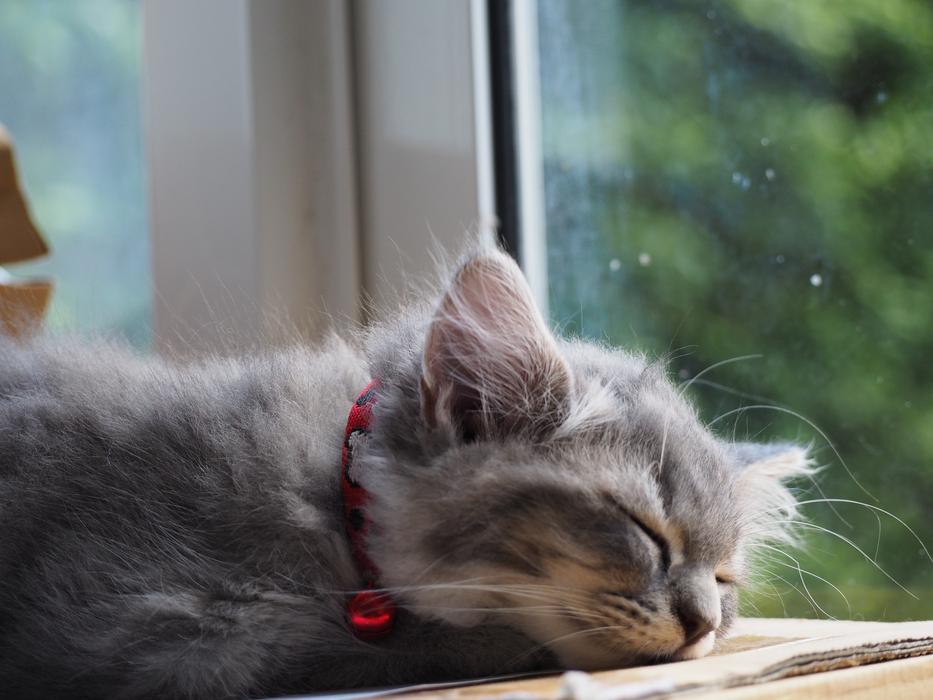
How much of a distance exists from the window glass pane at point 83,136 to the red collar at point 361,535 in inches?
56.8

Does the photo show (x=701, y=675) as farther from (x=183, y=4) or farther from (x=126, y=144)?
(x=126, y=144)

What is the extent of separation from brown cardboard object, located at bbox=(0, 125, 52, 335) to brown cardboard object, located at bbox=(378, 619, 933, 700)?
3.56 ft

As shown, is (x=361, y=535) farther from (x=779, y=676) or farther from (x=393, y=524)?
(x=779, y=676)

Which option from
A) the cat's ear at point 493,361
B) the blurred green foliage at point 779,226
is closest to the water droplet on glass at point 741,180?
the blurred green foliage at point 779,226

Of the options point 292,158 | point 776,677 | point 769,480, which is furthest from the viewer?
point 292,158

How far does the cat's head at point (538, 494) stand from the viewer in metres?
1.00

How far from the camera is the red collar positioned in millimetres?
1047

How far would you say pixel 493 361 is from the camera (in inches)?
43.6

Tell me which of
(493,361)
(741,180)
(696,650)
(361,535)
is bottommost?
(696,650)

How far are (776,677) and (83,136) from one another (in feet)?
7.13

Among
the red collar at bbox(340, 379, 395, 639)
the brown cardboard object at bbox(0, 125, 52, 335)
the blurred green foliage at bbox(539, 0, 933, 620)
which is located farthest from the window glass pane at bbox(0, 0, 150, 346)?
the red collar at bbox(340, 379, 395, 639)

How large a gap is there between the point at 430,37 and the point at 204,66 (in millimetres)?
484

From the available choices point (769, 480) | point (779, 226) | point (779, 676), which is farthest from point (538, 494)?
point (779, 226)

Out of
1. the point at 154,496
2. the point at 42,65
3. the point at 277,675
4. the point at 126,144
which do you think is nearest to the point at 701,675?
the point at 277,675
